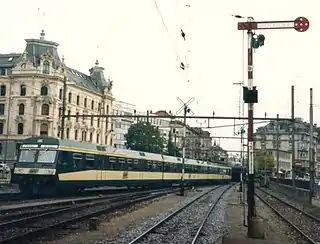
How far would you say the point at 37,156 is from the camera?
96.5 feet

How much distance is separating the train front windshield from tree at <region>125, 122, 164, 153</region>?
232ft

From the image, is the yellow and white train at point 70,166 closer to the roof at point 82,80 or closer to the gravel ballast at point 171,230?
the gravel ballast at point 171,230

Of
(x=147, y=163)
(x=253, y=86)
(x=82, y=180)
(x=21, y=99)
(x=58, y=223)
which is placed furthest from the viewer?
(x=21, y=99)

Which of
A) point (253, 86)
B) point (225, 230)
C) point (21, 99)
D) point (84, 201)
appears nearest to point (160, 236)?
point (225, 230)

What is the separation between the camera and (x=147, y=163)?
44625 millimetres

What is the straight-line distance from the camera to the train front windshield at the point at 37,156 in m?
28.9

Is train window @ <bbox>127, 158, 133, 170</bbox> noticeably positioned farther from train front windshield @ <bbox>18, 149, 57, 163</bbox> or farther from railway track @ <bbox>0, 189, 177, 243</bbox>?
railway track @ <bbox>0, 189, 177, 243</bbox>

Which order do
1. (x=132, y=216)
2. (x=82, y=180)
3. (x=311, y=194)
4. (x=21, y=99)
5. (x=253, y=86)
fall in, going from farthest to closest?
1. (x=21, y=99)
2. (x=311, y=194)
3. (x=82, y=180)
4. (x=132, y=216)
5. (x=253, y=86)

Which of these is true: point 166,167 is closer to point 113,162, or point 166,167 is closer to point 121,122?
point 113,162

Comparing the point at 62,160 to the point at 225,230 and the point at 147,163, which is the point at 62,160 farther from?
the point at 147,163

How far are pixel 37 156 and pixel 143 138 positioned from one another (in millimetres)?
72683

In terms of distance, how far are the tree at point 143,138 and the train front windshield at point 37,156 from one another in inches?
2782

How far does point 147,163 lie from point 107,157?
382 inches

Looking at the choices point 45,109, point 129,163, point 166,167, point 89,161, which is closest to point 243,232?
point 89,161
